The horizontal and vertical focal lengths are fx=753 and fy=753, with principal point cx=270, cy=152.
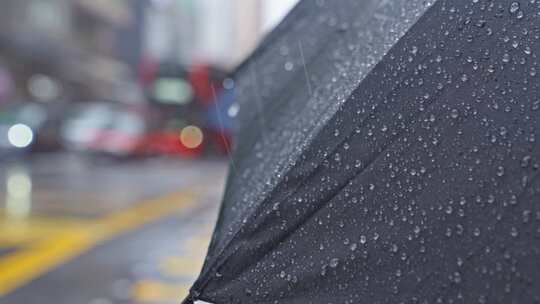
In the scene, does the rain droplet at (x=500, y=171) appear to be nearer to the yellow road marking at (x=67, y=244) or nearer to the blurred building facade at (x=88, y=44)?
the yellow road marking at (x=67, y=244)

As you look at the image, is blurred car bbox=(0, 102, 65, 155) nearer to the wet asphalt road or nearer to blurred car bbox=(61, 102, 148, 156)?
blurred car bbox=(61, 102, 148, 156)

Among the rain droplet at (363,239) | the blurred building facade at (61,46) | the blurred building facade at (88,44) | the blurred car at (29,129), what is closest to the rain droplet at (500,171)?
the rain droplet at (363,239)

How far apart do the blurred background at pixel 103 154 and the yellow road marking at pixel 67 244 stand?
0.05ft

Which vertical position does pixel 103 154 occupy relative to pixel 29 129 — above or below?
below

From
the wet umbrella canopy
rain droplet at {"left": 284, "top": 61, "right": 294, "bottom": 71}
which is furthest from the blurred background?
the wet umbrella canopy

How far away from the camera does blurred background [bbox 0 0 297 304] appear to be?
561 cm

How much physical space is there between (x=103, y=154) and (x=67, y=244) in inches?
530

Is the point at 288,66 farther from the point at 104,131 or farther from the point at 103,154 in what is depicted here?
the point at 104,131

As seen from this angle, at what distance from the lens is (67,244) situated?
22.1ft

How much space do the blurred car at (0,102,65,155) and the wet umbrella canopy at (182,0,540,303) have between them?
1557 cm

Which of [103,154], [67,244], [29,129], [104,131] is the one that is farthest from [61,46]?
[67,244]

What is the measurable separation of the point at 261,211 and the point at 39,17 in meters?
31.8

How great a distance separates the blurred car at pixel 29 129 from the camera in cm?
1656

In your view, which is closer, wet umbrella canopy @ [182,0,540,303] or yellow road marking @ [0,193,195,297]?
wet umbrella canopy @ [182,0,540,303]
